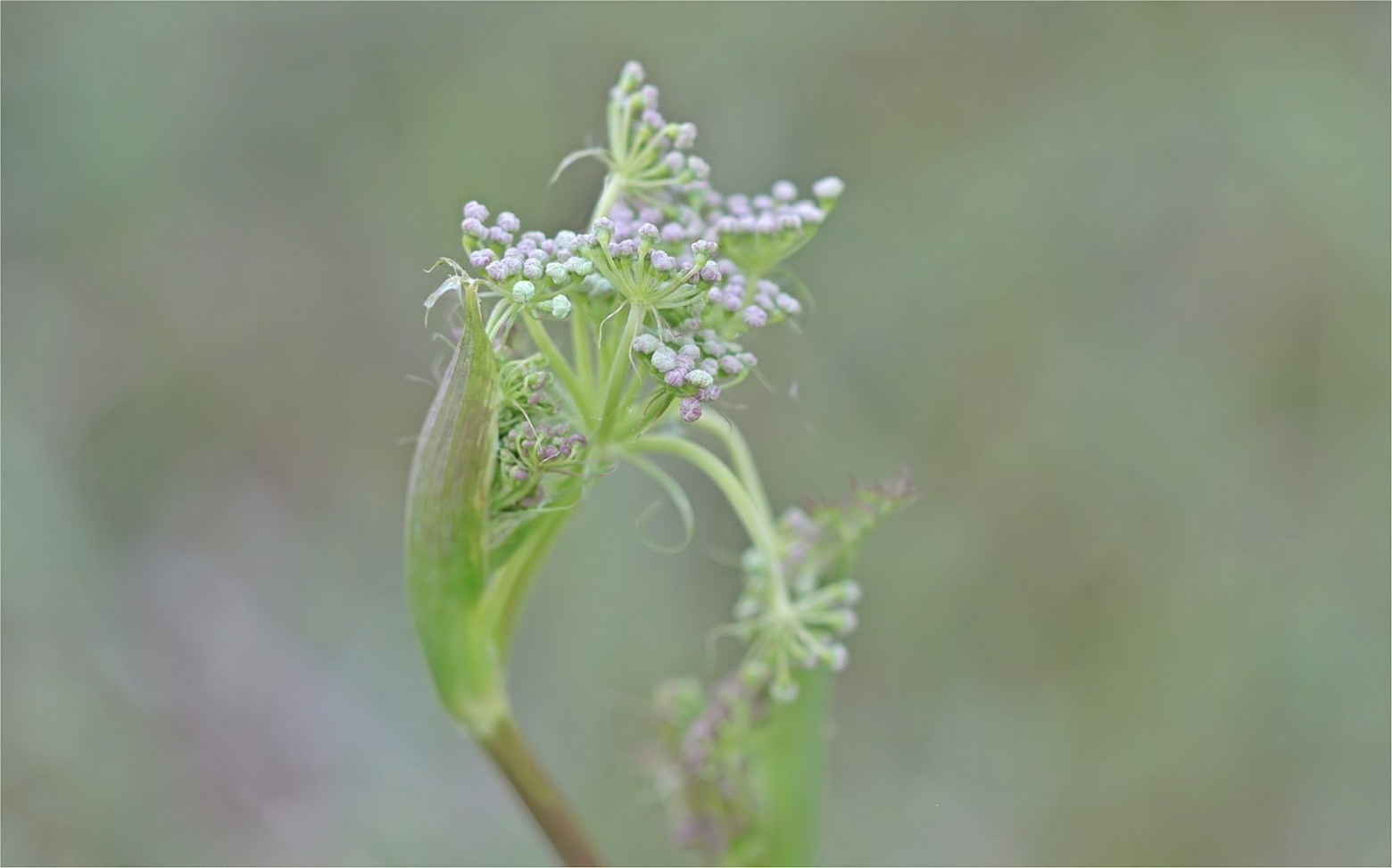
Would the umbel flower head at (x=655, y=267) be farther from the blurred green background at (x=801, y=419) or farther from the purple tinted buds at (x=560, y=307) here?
the blurred green background at (x=801, y=419)

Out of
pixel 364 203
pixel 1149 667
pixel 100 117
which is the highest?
pixel 100 117

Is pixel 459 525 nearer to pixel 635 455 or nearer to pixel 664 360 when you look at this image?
pixel 635 455

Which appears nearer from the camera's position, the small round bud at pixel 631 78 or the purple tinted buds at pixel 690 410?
the purple tinted buds at pixel 690 410

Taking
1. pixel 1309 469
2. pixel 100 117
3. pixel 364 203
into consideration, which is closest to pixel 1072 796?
pixel 1309 469

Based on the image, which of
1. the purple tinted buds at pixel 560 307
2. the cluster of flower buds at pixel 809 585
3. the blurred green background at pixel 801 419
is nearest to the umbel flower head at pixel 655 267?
the purple tinted buds at pixel 560 307

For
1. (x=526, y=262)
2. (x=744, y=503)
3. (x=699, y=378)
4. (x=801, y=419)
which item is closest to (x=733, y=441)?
(x=744, y=503)

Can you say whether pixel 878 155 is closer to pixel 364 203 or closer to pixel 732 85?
pixel 732 85
